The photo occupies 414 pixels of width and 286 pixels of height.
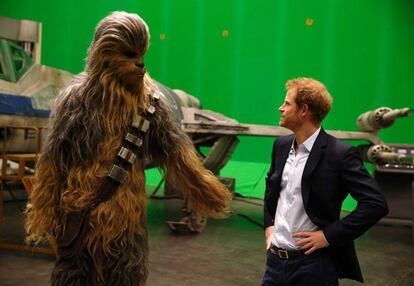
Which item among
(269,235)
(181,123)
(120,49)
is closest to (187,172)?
(269,235)

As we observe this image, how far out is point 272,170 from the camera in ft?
7.35

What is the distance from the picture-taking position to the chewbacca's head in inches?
71.1

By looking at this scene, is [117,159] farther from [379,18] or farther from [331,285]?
[379,18]

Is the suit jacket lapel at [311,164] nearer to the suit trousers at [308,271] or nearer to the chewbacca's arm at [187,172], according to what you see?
the suit trousers at [308,271]

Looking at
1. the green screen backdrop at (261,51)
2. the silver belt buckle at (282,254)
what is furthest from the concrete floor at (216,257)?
the green screen backdrop at (261,51)

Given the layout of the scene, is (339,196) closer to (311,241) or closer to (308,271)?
(311,241)

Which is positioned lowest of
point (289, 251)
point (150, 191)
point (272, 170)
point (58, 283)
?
point (150, 191)

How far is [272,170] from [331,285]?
0.57 metres

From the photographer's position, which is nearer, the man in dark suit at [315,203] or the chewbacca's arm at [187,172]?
the man in dark suit at [315,203]

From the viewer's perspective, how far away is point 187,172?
2.05m

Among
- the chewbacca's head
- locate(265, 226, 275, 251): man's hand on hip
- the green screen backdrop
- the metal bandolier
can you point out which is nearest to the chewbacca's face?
the chewbacca's head

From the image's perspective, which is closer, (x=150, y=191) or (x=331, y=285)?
(x=331, y=285)

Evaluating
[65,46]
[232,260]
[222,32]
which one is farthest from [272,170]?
[65,46]

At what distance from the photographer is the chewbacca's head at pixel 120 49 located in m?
1.80
